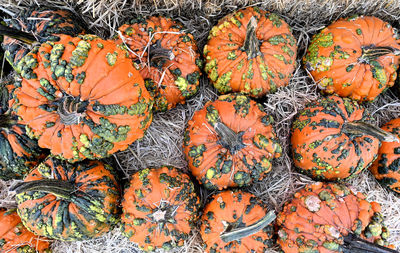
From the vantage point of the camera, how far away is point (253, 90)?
2.71m

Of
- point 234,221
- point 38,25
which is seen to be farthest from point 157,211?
point 38,25

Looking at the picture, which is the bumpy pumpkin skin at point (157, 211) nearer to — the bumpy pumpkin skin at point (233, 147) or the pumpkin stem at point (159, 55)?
the bumpy pumpkin skin at point (233, 147)

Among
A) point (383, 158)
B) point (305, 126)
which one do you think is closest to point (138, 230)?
point (305, 126)

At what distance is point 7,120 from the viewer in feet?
7.75

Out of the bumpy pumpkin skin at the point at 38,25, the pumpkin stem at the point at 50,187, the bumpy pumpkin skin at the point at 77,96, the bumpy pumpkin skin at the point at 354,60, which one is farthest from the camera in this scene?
the bumpy pumpkin skin at the point at 354,60

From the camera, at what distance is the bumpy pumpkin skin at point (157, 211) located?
2271 mm

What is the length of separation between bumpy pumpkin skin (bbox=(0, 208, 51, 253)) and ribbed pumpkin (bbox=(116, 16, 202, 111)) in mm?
1615

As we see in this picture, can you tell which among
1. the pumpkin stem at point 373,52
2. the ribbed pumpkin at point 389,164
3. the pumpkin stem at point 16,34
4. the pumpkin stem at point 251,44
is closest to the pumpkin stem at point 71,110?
the pumpkin stem at point 16,34

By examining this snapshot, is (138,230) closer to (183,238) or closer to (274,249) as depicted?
(183,238)

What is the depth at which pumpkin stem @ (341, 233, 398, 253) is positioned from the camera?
2.12 m

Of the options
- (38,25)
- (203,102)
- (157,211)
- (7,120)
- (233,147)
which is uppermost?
(38,25)

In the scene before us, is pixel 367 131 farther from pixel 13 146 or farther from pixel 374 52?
pixel 13 146

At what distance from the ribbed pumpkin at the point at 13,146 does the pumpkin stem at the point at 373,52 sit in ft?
9.64

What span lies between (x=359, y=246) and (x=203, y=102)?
184cm
